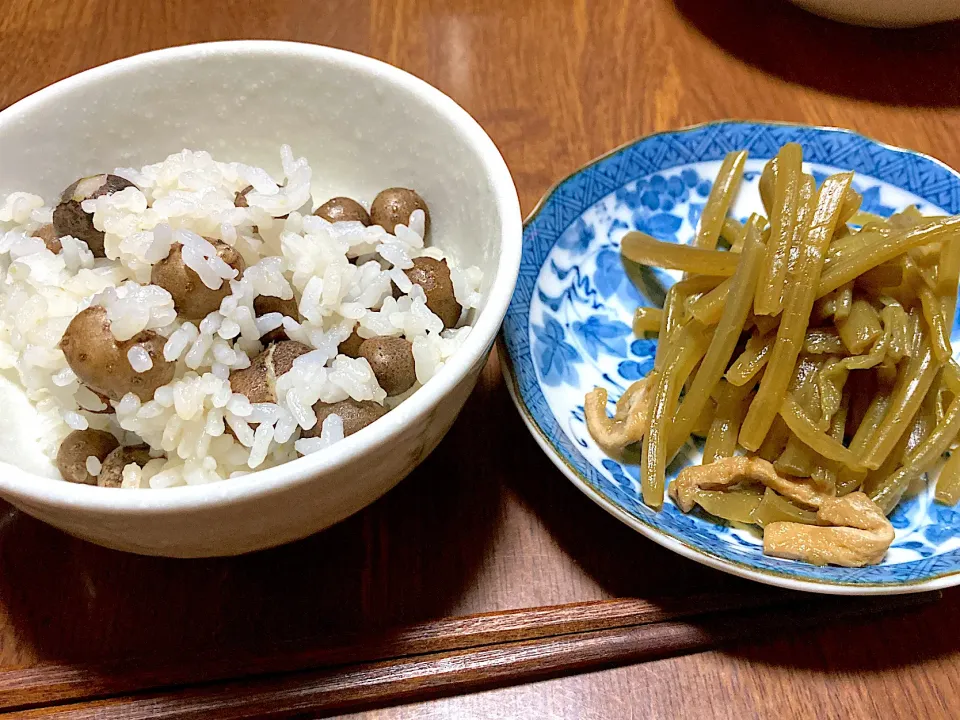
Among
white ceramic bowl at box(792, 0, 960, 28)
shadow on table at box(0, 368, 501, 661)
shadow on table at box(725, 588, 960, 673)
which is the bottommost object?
shadow on table at box(0, 368, 501, 661)

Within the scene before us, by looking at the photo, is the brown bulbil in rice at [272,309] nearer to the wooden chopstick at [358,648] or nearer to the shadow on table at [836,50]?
the wooden chopstick at [358,648]

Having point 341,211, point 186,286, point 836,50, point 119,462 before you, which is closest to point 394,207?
point 341,211

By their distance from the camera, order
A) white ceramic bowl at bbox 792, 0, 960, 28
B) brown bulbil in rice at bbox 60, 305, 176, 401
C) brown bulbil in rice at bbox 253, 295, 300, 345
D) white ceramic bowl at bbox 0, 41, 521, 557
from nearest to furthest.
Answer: white ceramic bowl at bbox 0, 41, 521, 557 → brown bulbil in rice at bbox 60, 305, 176, 401 → brown bulbil in rice at bbox 253, 295, 300, 345 → white ceramic bowl at bbox 792, 0, 960, 28

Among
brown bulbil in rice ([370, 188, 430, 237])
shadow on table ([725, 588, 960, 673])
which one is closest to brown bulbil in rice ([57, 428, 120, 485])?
brown bulbil in rice ([370, 188, 430, 237])

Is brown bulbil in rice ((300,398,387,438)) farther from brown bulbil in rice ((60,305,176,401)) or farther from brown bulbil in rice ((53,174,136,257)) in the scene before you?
brown bulbil in rice ((53,174,136,257))

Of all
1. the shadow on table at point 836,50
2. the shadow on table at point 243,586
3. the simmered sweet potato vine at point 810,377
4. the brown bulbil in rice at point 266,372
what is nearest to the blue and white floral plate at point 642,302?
the simmered sweet potato vine at point 810,377
